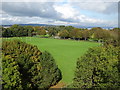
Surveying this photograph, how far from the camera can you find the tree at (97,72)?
29.2 feet

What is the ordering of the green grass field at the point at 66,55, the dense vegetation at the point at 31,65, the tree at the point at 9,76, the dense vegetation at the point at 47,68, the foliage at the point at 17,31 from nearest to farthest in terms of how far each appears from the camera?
the tree at the point at 9,76
the dense vegetation at the point at 47,68
the dense vegetation at the point at 31,65
the green grass field at the point at 66,55
the foliage at the point at 17,31

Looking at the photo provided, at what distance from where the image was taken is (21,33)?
232 ft

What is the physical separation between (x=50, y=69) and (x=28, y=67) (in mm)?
1832

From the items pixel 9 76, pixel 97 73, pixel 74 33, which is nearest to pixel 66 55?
pixel 97 73

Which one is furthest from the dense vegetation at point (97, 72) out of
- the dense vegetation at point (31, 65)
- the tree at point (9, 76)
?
the tree at point (9, 76)

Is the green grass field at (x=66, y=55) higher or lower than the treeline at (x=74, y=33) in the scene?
lower

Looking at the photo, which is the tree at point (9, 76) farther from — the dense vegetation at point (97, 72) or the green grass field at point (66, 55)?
the green grass field at point (66, 55)

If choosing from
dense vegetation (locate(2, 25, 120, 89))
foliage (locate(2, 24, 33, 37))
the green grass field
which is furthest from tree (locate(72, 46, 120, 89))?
foliage (locate(2, 24, 33, 37))

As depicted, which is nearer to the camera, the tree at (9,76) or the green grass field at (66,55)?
the tree at (9,76)

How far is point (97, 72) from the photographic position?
923 centimetres

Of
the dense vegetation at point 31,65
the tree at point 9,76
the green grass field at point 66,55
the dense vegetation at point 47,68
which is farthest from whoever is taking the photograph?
the green grass field at point 66,55

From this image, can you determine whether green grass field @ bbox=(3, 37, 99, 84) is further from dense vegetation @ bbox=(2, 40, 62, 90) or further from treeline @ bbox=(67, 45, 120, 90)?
treeline @ bbox=(67, 45, 120, 90)

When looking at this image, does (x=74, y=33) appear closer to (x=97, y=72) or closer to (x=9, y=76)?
(x=97, y=72)

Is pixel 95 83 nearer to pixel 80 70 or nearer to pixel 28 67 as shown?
pixel 80 70
